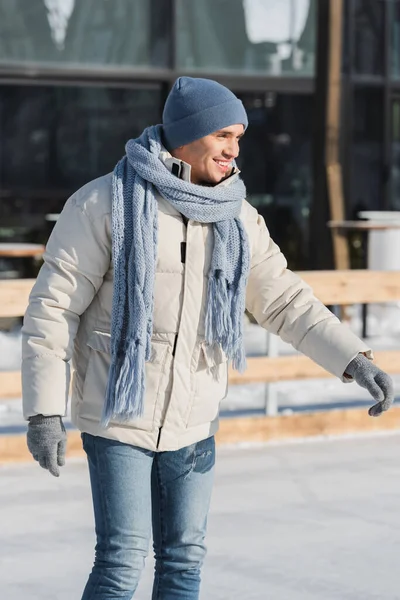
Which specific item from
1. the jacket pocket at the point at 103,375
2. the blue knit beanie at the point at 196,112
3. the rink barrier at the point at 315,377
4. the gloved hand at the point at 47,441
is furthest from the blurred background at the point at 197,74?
the gloved hand at the point at 47,441

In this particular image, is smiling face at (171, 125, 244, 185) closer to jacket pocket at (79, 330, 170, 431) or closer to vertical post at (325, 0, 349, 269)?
jacket pocket at (79, 330, 170, 431)

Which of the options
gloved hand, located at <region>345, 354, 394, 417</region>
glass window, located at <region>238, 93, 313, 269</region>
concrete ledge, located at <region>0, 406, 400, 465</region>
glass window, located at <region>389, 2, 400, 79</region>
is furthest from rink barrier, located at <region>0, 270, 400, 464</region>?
glass window, located at <region>389, 2, 400, 79</region>

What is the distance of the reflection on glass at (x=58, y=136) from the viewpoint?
482 inches

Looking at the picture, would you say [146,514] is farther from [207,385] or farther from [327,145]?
[327,145]

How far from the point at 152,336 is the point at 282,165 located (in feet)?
32.8

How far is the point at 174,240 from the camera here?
137 inches

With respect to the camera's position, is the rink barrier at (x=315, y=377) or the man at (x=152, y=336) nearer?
the man at (x=152, y=336)

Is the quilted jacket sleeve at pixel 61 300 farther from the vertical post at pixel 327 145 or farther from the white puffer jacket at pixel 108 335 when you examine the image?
the vertical post at pixel 327 145

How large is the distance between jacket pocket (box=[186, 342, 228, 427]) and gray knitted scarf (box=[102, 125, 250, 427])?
0.05 m

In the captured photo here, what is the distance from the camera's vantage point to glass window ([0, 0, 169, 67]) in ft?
39.8

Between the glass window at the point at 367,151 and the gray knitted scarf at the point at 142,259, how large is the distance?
10389 millimetres

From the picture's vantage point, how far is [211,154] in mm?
3516

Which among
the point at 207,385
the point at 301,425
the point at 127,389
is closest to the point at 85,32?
the point at 301,425

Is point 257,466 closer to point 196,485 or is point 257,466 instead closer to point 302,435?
point 302,435
